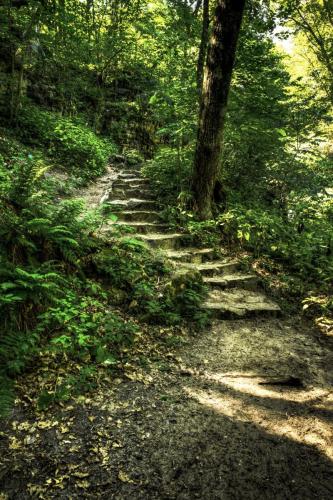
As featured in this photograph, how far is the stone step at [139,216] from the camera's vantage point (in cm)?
707

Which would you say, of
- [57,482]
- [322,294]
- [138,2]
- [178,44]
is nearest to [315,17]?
[178,44]

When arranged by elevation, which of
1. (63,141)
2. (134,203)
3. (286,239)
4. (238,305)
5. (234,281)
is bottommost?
(238,305)

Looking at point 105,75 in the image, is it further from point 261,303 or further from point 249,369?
point 249,369

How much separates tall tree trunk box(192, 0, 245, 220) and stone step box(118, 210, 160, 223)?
989mm

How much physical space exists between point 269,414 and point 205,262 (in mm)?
3624

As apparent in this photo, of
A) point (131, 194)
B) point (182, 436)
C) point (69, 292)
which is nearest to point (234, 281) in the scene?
point (69, 292)

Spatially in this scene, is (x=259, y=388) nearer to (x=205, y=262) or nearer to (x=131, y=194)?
(x=205, y=262)

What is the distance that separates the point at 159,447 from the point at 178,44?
12.9 m

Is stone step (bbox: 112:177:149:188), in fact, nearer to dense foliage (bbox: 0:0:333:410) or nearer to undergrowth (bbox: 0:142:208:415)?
dense foliage (bbox: 0:0:333:410)

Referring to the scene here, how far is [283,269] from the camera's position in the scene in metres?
6.89

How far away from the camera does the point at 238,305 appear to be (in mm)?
5320

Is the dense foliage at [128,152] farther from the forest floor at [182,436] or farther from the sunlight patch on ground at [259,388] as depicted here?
the sunlight patch on ground at [259,388]

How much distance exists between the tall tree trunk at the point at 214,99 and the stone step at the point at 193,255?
1.15 metres

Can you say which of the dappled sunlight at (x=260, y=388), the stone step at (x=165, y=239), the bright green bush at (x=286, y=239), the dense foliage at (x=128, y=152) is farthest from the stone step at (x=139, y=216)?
the dappled sunlight at (x=260, y=388)
